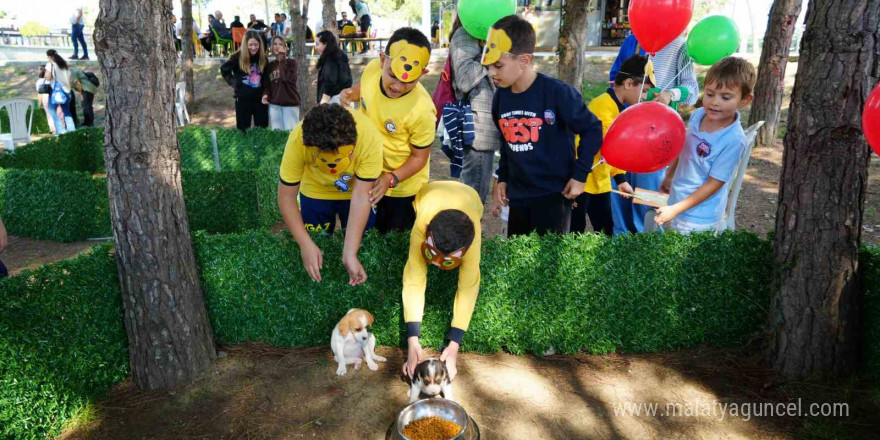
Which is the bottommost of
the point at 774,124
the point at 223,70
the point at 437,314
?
the point at 437,314

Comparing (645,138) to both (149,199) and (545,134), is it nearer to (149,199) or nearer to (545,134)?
(545,134)

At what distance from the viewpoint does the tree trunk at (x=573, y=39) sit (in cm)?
675

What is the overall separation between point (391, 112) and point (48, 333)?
232cm

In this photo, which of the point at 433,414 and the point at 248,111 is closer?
the point at 433,414

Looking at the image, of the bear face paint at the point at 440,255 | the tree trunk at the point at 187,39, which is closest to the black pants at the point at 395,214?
the bear face paint at the point at 440,255

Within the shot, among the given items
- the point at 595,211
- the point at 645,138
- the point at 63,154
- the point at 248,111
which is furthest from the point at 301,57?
the point at 645,138

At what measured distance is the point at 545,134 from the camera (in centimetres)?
366

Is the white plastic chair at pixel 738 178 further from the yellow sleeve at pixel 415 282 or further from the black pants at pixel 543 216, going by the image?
the yellow sleeve at pixel 415 282

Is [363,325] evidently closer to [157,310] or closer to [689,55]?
[157,310]

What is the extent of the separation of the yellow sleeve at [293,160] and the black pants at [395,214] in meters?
0.82

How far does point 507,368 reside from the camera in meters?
3.76

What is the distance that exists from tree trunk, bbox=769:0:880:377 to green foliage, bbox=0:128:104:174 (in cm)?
847

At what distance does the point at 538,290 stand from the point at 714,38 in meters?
3.54

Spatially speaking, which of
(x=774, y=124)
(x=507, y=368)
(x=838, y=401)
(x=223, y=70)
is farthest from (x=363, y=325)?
(x=774, y=124)
